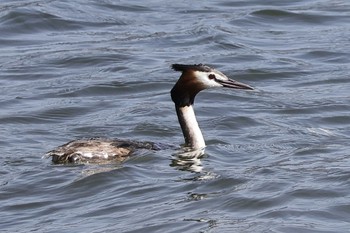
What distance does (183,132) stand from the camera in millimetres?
13938

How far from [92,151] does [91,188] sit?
70 cm

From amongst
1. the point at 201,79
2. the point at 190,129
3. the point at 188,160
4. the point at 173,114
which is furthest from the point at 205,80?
the point at 173,114

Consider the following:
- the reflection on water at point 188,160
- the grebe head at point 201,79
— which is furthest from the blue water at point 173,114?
the grebe head at point 201,79

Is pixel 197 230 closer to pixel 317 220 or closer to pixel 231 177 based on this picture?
pixel 317 220

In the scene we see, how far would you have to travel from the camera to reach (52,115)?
15.5 m

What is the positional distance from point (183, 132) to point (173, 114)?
154 centimetres

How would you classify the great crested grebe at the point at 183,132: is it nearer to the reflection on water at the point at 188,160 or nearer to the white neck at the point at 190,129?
the white neck at the point at 190,129

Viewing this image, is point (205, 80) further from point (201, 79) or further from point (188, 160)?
point (188, 160)

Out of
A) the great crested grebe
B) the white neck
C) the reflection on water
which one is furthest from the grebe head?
the reflection on water

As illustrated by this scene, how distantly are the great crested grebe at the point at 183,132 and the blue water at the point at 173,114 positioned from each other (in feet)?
0.35

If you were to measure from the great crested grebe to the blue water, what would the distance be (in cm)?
11

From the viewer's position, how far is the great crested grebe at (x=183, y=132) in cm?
1288

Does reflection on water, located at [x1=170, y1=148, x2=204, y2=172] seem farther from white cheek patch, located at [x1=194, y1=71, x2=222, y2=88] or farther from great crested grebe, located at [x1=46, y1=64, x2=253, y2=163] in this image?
white cheek patch, located at [x1=194, y1=71, x2=222, y2=88]

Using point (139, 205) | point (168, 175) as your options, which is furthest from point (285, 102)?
point (139, 205)
